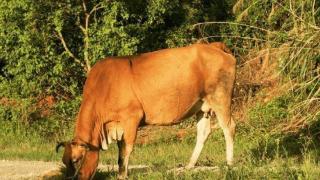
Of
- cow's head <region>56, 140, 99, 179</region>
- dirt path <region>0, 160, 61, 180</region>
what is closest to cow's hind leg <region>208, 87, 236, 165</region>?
cow's head <region>56, 140, 99, 179</region>

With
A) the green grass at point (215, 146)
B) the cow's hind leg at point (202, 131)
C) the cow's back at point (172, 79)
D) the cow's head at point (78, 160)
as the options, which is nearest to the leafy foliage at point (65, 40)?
the green grass at point (215, 146)

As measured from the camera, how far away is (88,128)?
9.84 metres

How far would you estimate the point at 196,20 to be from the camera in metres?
19.9

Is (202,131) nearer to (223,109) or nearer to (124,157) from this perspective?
(223,109)

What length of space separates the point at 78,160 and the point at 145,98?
67.5 inches

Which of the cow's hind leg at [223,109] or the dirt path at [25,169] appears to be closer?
the dirt path at [25,169]

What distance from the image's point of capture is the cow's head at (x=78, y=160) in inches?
368

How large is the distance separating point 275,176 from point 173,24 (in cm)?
1218

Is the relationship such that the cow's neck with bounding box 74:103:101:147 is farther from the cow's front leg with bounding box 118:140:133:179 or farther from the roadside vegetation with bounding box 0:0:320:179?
the roadside vegetation with bounding box 0:0:320:179

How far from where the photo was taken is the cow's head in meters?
9.34

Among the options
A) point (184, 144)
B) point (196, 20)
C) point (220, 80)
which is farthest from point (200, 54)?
point (196, 20)

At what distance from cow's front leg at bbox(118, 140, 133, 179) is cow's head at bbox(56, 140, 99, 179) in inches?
23.7

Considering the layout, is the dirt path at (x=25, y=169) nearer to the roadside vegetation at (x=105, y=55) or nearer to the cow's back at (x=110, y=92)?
the cow's back at (x=110, y=92)

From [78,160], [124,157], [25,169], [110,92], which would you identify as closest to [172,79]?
[110,92]
